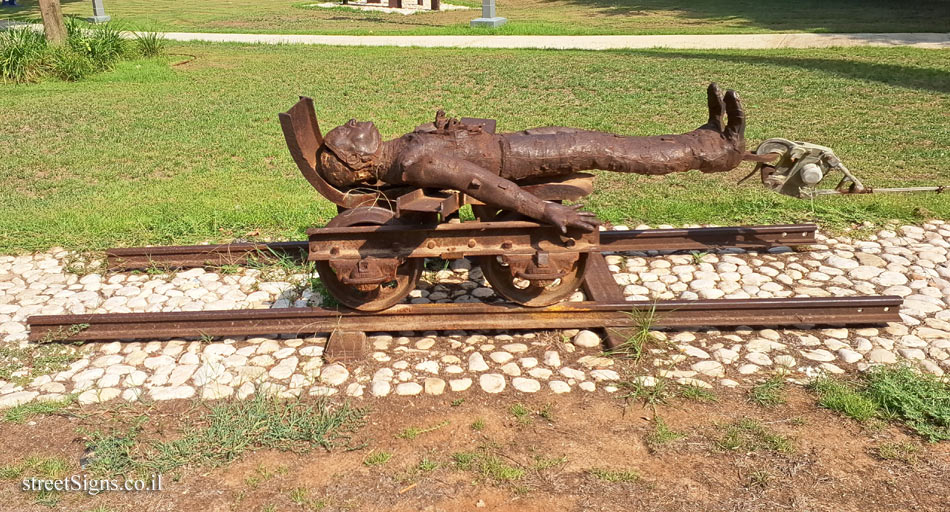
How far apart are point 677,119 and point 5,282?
7904mm

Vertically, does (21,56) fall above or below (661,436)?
above

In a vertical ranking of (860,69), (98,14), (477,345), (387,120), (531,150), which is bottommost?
(477,345)

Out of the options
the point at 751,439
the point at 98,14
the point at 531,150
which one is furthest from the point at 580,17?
the point at 751,439

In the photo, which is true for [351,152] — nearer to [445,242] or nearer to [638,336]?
[445,242]

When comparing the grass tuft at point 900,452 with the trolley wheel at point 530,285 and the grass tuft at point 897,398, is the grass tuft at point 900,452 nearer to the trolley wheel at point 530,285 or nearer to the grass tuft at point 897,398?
the grass tuft at point 897,398

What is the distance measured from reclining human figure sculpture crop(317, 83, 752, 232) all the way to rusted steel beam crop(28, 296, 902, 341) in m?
0.68

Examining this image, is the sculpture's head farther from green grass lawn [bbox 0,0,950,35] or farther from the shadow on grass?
green grass lawn [bbox 0,0,950,35]

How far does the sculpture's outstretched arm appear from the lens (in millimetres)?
4184

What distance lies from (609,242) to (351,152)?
7.40ft

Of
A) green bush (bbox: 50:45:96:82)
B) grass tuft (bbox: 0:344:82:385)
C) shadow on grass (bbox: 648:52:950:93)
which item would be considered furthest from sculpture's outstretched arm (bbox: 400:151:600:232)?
green bush (bbox: 50:45:96:82)

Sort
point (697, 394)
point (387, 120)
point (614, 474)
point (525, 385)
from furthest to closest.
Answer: point (387, 120) < point (525, 385) < point (697, 394) < point (614, 474)

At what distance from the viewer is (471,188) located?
4195 mm

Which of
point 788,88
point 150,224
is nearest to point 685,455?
point 150,224

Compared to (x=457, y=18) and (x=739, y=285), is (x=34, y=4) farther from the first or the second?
(x=739, y=285)
